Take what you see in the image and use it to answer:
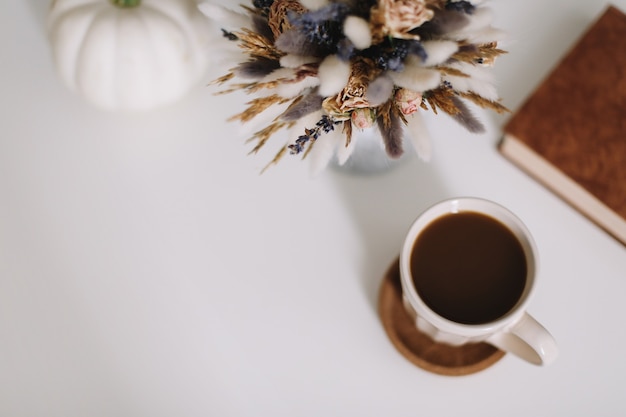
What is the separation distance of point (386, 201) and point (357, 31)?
1.02ft

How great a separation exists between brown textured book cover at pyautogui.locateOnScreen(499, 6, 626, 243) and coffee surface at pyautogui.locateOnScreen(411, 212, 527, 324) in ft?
0.40

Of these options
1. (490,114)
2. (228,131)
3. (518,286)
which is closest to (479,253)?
(518,286)

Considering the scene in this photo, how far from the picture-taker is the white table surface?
70cm

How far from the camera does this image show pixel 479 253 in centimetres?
63

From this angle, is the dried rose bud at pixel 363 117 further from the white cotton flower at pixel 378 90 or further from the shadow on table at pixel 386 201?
the shadow on table at pixel 386 201

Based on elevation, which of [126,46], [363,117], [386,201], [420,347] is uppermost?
[126,46]

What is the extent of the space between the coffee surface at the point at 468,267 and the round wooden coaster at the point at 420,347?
0.08 metres

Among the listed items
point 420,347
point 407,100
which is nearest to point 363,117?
point 407,100

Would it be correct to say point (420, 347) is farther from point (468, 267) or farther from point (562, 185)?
point (562, 185)

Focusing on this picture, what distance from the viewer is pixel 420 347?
693mm

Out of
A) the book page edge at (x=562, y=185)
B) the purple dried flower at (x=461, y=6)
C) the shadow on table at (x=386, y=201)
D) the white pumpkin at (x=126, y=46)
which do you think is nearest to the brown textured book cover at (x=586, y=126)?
the book page edge at (x=562, y=185)

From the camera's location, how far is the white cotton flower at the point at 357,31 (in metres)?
0.47

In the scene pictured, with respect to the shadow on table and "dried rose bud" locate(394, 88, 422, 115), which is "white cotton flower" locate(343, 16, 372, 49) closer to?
"dried rose bud" locate(394, 88, 422, 115)

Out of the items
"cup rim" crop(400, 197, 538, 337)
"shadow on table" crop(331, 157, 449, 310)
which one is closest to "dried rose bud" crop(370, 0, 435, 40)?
"cup rim" crop(400, 197, 538, 337)
